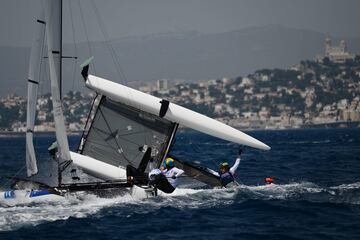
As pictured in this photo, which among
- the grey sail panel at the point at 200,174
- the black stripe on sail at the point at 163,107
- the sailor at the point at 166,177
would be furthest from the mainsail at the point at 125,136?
the sailor at the point at 166,177

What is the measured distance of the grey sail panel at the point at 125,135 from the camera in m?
28.3

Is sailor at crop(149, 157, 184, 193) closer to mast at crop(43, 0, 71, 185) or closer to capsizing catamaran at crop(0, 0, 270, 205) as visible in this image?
capsizing catamaran at crop(0, 0, 270, 205)

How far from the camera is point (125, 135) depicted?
2858 centimetres

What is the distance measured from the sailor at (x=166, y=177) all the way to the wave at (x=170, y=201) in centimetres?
34

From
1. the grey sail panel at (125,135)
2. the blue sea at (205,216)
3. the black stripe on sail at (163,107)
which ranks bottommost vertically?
the blue sea at (205,216)

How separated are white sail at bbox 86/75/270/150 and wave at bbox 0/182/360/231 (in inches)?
75.6

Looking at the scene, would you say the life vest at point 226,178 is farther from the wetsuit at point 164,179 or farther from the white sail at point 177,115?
the wetsuit at point 164,179

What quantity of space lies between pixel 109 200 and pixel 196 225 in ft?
16.5

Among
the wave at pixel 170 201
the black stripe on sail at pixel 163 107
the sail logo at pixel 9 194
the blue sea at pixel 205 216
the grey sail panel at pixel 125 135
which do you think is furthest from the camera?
the grey sail panel at pixel 125 135

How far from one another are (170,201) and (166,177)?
1203mm

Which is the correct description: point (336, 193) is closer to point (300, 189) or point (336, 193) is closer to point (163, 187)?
point (300, 189)

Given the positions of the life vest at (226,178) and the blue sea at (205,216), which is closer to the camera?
the blue sea at (205,216)

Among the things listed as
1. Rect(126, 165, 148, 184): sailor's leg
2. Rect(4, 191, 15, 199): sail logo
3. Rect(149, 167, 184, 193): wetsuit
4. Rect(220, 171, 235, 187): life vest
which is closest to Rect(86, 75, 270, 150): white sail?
Rect(220, 171, 235, 187): life vest

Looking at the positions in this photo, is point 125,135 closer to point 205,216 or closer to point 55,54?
point 55,54
